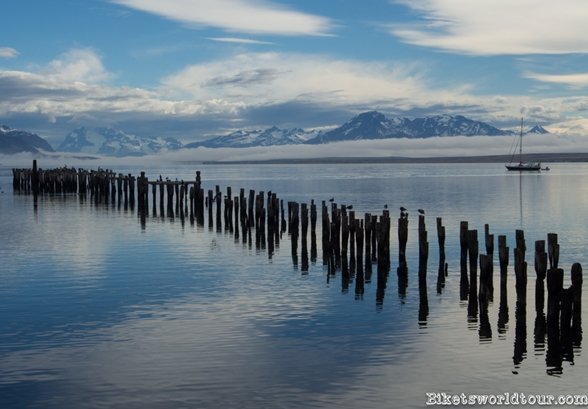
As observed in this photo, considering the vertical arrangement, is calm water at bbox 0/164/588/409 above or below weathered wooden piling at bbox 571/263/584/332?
below

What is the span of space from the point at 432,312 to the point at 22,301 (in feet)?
33.8

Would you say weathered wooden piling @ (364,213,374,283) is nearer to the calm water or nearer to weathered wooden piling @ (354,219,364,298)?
weathered wooden piling @ (354,219,364,298)

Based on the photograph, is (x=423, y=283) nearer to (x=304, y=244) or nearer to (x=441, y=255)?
(x=441, y=255)

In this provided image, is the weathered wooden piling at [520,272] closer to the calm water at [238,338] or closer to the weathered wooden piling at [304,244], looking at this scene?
the calm water at [238,338]

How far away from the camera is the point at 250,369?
1481 cm

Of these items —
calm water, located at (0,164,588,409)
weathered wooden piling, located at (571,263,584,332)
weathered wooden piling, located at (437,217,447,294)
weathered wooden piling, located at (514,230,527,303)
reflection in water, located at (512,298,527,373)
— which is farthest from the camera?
weathered wooden piling, located at (437,217,447,294)

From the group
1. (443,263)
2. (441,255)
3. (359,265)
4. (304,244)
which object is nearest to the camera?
(441,255)

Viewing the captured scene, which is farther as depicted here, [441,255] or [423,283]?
[441,255]

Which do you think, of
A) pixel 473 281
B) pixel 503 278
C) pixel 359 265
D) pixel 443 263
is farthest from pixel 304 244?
pixel 503 278

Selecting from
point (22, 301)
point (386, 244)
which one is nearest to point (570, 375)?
point (386, 244)

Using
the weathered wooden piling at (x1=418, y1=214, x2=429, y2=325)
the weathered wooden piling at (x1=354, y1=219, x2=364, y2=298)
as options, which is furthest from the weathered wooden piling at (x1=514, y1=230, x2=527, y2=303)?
the weathered wooden piling at (x1=354, y1=219, x2=364, y2=298)

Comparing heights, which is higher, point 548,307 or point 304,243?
point 548,307

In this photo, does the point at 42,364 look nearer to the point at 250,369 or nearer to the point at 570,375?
the point at 250,369

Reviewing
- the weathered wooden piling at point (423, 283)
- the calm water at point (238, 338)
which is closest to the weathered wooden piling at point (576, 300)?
the calm water at point (238, 338)
